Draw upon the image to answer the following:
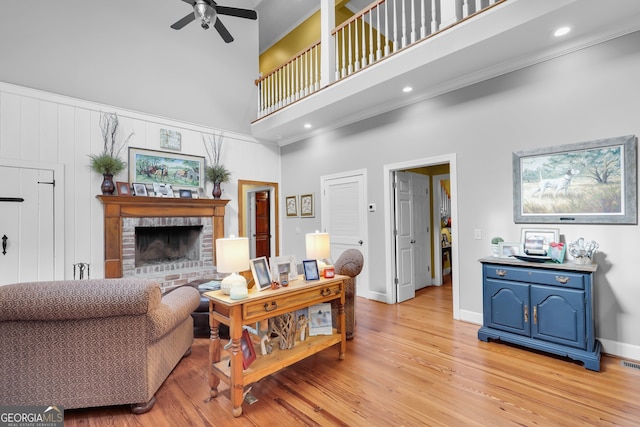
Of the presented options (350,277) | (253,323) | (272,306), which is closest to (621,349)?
(350,277)

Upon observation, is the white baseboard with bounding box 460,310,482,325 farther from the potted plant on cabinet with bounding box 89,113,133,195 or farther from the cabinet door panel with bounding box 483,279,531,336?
the potted plant on cabinet with bounding box 89,113,133,195

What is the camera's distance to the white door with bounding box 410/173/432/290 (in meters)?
5.12

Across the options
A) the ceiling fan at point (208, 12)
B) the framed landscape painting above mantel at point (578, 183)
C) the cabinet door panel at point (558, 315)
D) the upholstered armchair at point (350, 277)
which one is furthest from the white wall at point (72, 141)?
the cabinet door panel at point (558, 315)

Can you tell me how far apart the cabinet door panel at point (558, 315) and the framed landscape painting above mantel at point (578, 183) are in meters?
0.78

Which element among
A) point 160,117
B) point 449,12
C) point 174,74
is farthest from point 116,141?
point 449,12

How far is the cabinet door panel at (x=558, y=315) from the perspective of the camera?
2.61 m

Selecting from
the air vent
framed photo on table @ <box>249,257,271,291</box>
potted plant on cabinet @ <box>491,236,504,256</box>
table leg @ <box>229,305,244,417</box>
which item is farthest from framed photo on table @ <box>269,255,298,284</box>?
the air vent

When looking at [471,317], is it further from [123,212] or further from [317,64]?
[123,212]

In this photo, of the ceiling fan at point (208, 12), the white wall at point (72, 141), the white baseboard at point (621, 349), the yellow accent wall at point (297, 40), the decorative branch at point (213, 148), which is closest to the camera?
the white baseboard at point (621, 349)

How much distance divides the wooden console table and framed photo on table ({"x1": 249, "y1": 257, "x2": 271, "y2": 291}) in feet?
0.22

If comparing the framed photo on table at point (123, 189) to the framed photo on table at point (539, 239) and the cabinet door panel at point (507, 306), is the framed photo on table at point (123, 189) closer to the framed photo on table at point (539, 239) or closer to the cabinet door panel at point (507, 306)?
the cabinet door panel at point (507, 306)

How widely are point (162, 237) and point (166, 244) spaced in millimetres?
150

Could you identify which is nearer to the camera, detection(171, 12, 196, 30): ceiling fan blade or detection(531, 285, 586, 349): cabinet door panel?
detection(531, 285, 586, 349): cabinet door panel

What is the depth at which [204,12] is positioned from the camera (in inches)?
137
